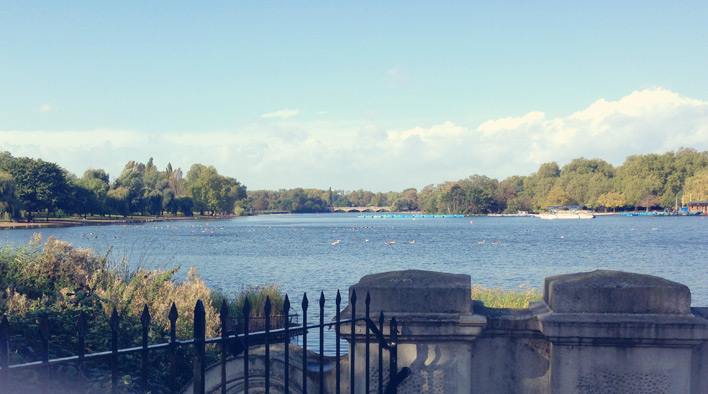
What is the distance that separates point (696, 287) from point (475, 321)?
3151 cm

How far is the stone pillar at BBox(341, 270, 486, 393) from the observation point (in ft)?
11.5

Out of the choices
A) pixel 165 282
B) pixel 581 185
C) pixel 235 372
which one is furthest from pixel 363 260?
pixel 581 185

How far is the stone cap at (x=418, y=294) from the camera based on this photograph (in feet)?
11.6

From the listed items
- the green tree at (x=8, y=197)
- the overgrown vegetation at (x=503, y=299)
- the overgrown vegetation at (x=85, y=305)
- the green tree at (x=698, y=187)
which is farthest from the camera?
the green tree at (x=698, y=187)

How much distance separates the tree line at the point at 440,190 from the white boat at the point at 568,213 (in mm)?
4618

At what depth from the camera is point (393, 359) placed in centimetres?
355

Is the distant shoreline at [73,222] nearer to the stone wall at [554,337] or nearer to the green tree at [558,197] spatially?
the stone wall at [554,337]

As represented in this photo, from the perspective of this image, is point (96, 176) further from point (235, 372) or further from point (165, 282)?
point (235, 372)

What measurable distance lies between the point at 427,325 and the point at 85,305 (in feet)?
18.8

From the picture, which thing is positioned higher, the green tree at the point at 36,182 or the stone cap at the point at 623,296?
the green tree at the point at 36,182

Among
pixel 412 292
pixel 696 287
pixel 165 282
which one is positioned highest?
pixel 412 292

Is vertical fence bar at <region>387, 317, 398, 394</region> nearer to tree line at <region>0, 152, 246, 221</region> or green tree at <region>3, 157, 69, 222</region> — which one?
tree line at <region>0, 152, 246, 221</region>

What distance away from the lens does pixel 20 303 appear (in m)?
7.18

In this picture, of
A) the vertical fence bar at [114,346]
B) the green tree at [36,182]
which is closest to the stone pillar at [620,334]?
the vertical fence bar at [114,346]
